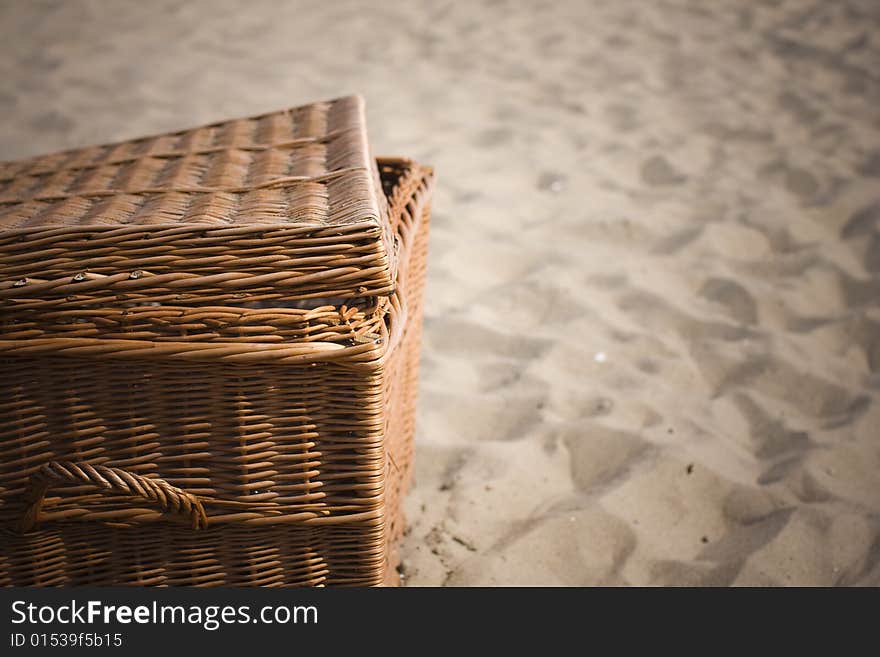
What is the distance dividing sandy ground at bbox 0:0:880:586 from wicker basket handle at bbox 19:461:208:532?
572mm

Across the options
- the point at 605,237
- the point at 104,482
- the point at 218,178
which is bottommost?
the point at 605,237

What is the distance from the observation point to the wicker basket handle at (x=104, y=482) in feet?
3.17

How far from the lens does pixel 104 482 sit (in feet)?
3.17

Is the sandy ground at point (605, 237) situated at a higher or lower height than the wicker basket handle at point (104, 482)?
lower

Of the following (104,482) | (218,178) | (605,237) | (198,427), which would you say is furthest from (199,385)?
(605,237)

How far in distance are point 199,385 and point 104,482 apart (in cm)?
16

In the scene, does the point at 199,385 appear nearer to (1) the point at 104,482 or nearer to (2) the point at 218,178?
(1) the point at 104,482

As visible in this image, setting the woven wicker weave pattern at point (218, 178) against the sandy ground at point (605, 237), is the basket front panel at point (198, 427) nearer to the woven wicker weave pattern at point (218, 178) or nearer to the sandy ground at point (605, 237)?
the woven wicker weave pattern at point (218, 178)

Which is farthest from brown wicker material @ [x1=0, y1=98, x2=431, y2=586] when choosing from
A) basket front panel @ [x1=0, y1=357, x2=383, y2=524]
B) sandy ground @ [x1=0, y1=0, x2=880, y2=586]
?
sandy ground @ [x1=0, y1=0, x2=880, y2=586]

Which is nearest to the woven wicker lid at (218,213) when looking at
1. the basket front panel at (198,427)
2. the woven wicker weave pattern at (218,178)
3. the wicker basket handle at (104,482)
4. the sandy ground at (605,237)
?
the woven wicker weave pattern at (218,178)

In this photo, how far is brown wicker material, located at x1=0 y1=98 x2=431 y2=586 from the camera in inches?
36.6

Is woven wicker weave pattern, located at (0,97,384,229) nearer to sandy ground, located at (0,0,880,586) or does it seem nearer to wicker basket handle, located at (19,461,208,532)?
wicker basket handle, located at (19,461,208,532)

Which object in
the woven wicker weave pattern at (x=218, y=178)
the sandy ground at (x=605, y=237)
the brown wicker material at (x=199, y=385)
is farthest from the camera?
the sandy ground at (x=605, y=237)

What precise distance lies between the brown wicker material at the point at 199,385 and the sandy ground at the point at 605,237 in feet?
1.54
